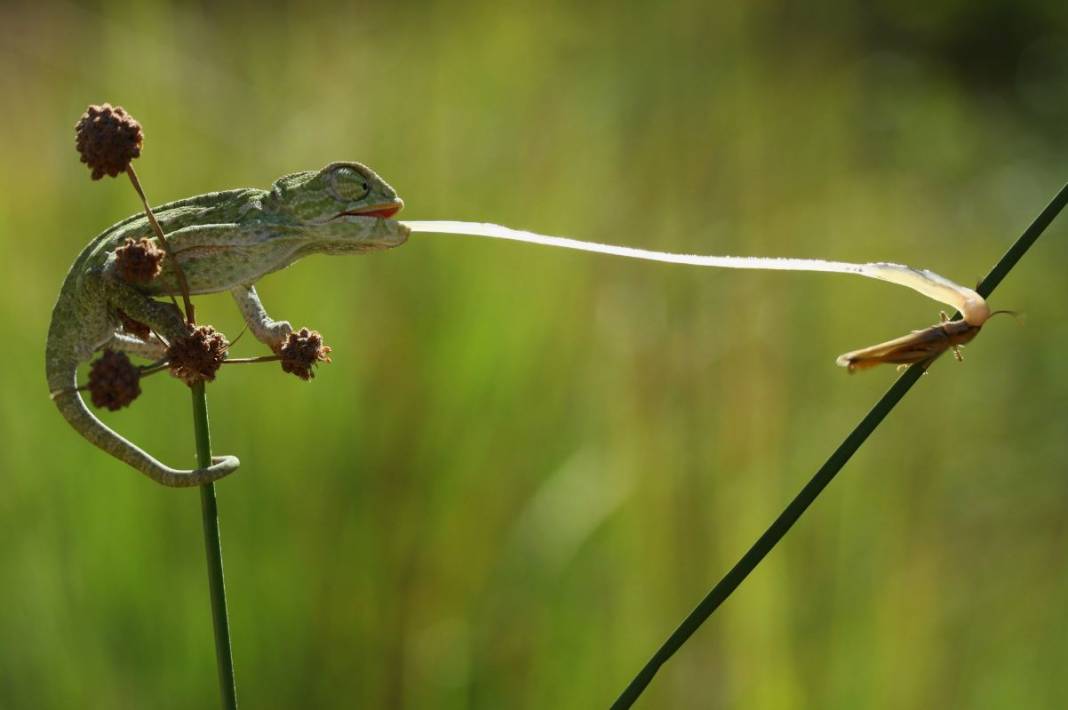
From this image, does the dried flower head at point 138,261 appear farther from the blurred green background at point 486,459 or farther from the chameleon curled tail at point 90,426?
the blurred green background at point 486,459

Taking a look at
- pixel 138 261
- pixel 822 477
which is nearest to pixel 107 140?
pixel 138 261

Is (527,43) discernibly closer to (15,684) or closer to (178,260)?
(15,684)

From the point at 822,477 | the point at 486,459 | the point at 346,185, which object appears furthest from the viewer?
the point at 486,459

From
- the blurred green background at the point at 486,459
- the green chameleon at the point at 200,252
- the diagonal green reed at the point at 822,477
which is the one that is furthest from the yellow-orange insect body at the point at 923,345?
the blurred green background at the point at 486,459

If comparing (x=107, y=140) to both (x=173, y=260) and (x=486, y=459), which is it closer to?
(x=173, y=260)

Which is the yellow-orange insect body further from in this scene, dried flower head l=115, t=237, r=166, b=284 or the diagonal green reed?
dried flower head l=115, t=237, r=166, b=284

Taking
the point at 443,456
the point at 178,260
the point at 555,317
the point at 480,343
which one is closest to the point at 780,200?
the point at 555,317
